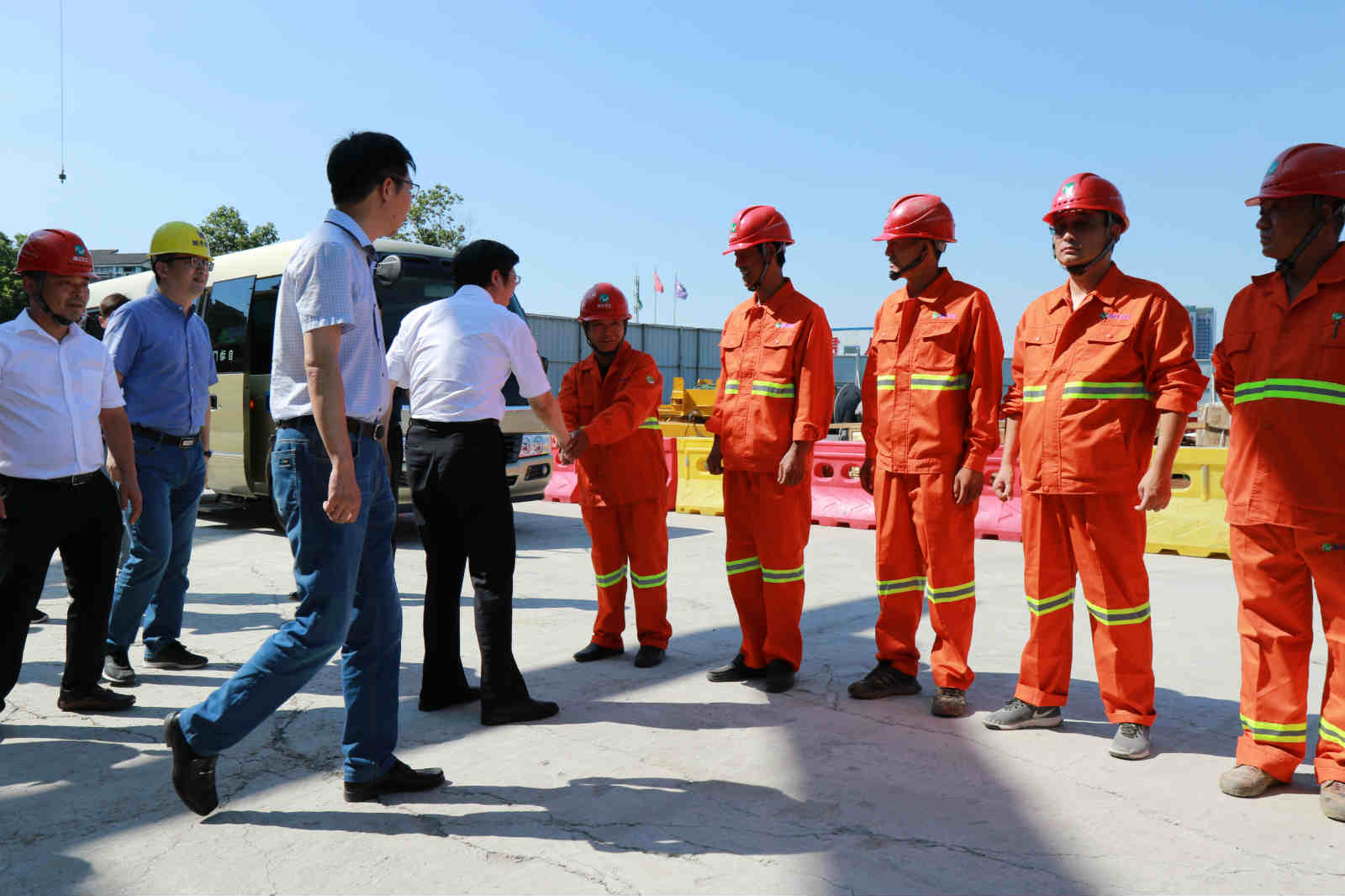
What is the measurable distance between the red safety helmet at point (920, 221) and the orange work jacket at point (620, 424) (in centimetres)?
135

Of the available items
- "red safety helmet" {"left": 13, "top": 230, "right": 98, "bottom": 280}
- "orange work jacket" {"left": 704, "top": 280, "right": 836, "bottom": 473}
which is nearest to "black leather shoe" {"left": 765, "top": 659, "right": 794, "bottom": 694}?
"orange work jacket" {"left": 704, "top": 280, "right": 836, "bottom": 473}

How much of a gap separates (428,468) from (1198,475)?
7.51m

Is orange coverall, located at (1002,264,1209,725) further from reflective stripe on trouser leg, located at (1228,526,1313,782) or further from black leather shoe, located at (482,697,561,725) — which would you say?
black leather shoe, located at (482,697,561,725)

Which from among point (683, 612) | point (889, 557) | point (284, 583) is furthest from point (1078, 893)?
point (284, 583)

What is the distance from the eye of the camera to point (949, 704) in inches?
158

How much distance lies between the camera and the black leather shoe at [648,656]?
4.88 meters

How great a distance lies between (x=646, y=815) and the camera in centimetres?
302

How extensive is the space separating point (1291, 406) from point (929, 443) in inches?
53.7

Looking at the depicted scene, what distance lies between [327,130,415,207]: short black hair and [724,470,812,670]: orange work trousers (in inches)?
87.7

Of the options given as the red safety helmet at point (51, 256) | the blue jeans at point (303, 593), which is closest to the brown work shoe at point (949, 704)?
the blue jeans at point (303, 593)

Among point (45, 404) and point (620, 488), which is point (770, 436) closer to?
point (620, 488)

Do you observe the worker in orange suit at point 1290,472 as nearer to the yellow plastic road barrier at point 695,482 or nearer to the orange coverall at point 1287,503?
the orange coverall at point 1287,503

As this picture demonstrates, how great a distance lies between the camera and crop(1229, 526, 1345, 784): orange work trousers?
304cm

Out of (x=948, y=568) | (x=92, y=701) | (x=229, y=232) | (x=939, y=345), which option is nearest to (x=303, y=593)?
(x=92, y=701)
